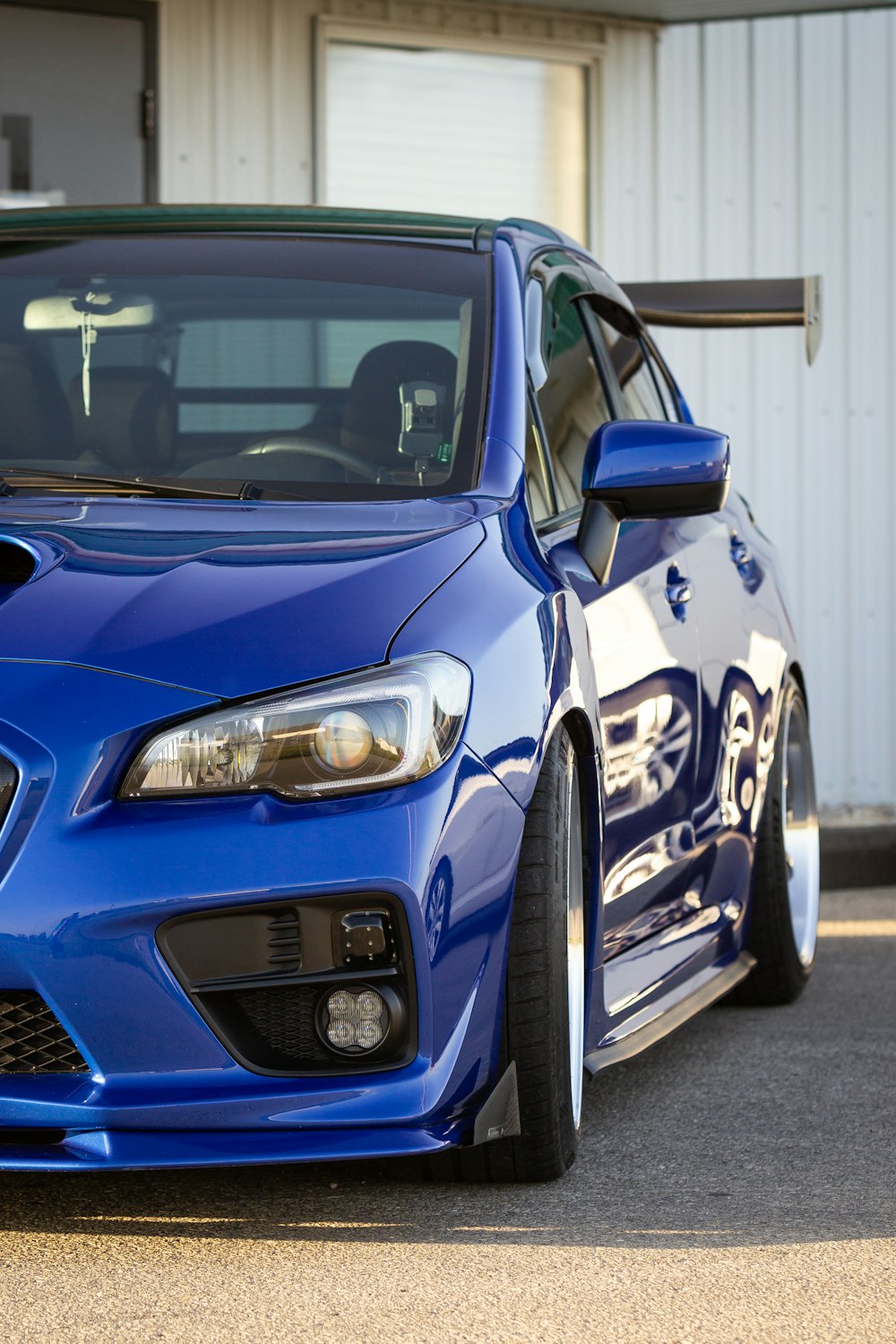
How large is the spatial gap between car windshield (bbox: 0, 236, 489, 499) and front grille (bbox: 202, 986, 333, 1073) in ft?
3.32

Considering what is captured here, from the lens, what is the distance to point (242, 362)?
416 cm

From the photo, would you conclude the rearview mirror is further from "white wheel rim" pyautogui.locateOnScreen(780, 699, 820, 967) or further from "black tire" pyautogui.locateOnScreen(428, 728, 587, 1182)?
"white wheel rim" pyautogui.locateOnScreen(780, 699, 820, 967)

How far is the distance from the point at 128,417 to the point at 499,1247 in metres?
1.71

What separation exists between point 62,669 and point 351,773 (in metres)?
0.42

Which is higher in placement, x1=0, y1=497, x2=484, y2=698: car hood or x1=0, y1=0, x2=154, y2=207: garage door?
x1=0, y1=0, x2=154, y2=207: garage door

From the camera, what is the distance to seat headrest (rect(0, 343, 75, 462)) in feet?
12.8

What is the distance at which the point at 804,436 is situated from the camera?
9500 millimetres

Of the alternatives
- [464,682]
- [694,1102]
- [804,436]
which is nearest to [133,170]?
Result: [804,436]

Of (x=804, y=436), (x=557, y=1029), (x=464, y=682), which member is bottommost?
(x=557, y=1029)

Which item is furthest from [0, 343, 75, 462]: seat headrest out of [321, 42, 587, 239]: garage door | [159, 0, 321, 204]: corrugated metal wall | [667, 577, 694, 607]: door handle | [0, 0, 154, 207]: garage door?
[321, 42, 587, 239]: garage door

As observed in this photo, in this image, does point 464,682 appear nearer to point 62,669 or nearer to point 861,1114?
point 62,669

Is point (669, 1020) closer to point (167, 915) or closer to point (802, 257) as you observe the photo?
point (167, 915)

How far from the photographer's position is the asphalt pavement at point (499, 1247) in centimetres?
281

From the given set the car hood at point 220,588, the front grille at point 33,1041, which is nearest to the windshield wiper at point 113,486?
the car hood at point 220,588
